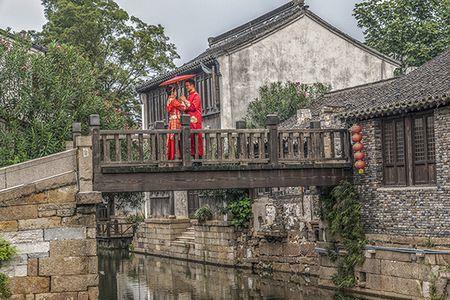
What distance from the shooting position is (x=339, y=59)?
36469 millimetres

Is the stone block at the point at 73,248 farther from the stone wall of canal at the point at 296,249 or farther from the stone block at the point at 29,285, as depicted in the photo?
the stone wall of canal at the point at 296,249

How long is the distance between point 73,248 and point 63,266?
1.45 feet

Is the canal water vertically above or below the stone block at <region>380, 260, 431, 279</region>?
below

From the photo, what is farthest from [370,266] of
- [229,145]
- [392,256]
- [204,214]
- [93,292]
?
[204,214]

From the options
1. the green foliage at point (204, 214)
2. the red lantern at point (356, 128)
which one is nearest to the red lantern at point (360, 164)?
the red lantern at point (356, 128)

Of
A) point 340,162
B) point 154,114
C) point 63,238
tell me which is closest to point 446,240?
point 340,162

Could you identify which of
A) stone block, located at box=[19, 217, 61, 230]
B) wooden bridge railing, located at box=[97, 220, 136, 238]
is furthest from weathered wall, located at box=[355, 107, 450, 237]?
wooden bridge railing, located at box=[97, 220, 136, 238]

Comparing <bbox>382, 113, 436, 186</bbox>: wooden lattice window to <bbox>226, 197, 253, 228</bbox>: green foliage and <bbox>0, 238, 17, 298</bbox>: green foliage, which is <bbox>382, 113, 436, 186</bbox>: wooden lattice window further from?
<bbox>0, 238, 17, 298</bbox>: green foliage

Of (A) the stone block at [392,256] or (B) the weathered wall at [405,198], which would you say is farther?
(A) the stone block at [392,256]

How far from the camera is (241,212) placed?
102 feet

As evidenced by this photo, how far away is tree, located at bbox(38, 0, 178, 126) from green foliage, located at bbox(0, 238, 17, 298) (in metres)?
27.2

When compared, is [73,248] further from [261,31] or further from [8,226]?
[261,31]

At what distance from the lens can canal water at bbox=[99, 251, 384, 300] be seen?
2400cm

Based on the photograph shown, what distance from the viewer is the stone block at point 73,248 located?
18453mm
